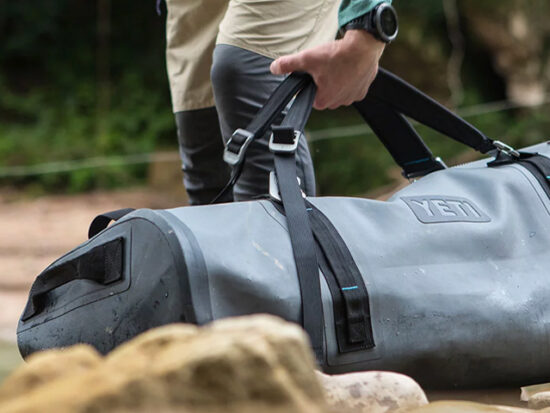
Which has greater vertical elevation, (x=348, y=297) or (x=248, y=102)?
(x=248, y=102)

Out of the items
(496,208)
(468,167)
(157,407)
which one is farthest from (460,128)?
(157,407)

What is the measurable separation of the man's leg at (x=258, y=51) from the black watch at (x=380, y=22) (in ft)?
0.67

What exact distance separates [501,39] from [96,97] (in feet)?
13.2

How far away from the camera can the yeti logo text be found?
5.10 ft

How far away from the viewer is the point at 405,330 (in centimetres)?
143

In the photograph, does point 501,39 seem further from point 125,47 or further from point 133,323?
point 133,323

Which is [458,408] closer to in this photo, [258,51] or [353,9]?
[353,9]

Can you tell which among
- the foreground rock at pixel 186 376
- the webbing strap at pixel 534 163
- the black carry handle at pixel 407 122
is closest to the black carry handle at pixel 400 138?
the black carry handle at pixel 407 122

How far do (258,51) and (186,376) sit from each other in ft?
3.99

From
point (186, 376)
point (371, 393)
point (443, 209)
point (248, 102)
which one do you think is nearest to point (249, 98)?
point (248, 102)

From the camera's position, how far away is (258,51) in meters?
1.83

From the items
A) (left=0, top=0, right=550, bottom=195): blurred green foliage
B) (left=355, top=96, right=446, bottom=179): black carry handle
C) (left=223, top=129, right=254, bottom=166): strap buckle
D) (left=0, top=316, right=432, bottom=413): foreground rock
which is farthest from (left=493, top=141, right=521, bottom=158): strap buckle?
(left=0, top=0, right=550, bottom=195): blurred green foliage

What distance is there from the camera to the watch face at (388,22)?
1632 millimetres

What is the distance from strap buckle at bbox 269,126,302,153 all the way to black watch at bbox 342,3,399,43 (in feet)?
0.93
